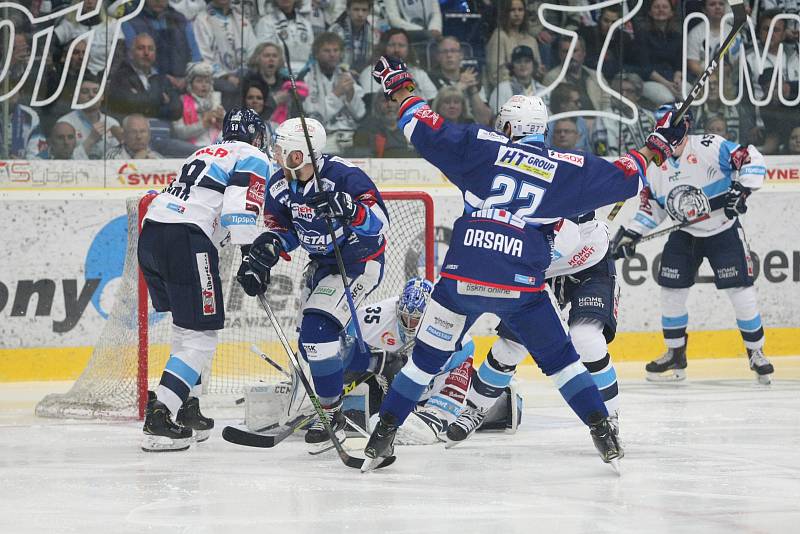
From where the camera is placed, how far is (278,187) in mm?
4180

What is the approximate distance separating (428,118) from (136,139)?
3449 mm

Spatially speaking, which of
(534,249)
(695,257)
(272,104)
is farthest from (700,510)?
(272,104)

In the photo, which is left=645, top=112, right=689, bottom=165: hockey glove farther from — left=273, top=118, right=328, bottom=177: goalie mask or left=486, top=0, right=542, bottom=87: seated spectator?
left=486, top=0, right=542, bottom=87: seated spectator

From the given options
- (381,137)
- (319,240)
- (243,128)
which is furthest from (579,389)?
(381,137)

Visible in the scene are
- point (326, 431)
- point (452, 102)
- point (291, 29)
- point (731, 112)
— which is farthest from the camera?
point (731, 112)

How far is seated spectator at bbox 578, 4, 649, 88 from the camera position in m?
7.35

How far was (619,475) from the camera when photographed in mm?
3684

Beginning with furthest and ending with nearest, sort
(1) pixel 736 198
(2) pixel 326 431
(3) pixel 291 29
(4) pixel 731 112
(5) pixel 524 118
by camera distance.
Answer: (4) pixel 731 112 → (3) pixel 291 29 → (1) pixel 736 198 → (2) pixel 326 431 → (5) pixel 524 118

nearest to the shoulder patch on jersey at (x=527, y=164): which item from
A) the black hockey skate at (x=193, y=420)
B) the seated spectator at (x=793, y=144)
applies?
the black hockey skate at (x=193, y=420)

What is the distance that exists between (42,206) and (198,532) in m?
3.40

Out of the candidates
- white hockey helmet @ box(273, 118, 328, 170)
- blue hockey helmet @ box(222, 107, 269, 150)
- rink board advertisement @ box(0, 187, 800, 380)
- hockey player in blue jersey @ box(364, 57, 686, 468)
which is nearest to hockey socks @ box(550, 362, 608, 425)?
hockey player in blue jersey @ box(364, 57, 686, 468)

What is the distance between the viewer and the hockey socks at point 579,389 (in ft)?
11.9

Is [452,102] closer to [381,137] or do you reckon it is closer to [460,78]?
[460,78]

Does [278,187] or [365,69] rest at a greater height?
[278,187]
